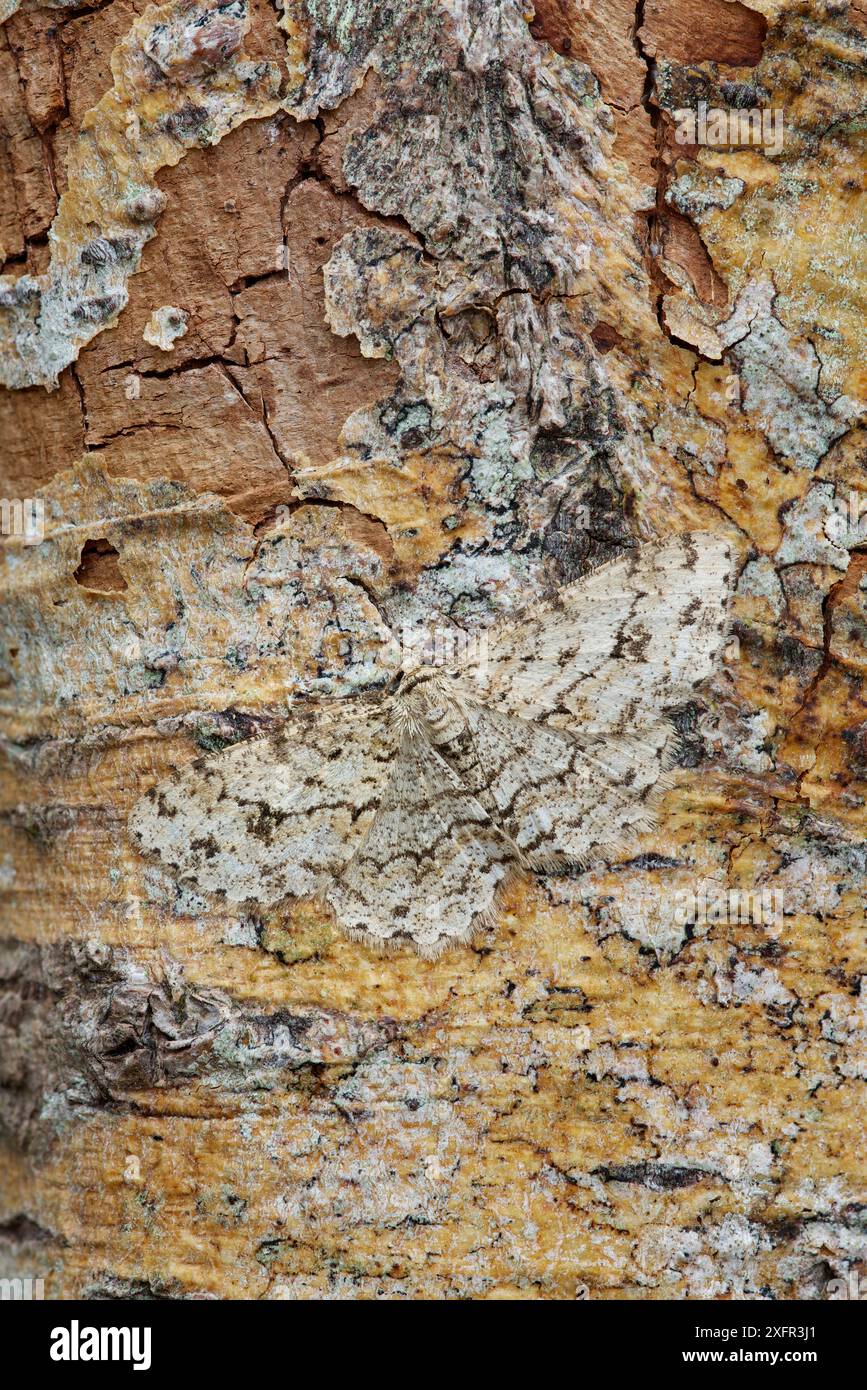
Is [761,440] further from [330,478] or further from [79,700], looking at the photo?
[79,700]

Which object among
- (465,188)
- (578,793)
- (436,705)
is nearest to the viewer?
(465,188)

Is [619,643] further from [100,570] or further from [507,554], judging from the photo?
[100,570]

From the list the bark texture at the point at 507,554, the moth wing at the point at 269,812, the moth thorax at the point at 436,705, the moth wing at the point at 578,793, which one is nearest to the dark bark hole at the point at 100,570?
the bark texture at the point at 507,554

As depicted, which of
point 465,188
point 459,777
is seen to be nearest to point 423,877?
point 459,777

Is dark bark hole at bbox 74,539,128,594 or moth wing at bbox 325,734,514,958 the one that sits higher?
dark bark hole at bbox 74,539,128,594

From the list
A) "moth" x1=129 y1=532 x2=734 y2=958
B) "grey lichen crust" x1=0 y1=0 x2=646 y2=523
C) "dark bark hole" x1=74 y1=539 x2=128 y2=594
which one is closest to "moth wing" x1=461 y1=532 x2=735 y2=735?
"moth" x1=129 y1=532 x2=734 y2=958

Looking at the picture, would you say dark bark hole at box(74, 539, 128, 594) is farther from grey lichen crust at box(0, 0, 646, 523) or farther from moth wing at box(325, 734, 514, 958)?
moth wing at box(325, 734, 514, 958)
